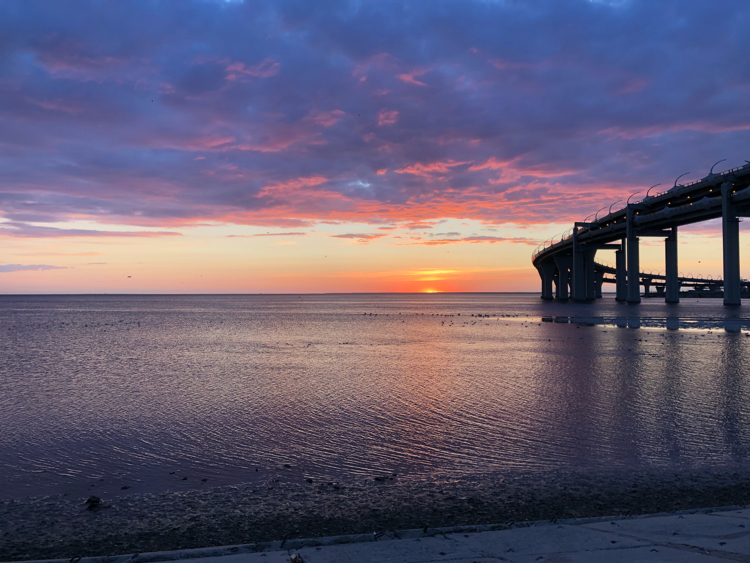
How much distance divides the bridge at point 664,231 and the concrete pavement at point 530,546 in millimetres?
91350

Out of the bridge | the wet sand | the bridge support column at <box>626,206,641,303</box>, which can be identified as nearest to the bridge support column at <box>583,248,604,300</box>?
the bridge

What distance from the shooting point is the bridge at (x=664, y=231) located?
84250 millimetres

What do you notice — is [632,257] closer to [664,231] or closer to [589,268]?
[664,231]

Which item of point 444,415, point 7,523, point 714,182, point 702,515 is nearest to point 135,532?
point 7,523

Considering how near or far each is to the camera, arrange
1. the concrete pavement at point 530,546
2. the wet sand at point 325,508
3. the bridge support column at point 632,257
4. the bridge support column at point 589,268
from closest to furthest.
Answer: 1. the concrete pavement at point 530,546
2. the wet sand at point 325,508
3. the bridge support column at point 632,257
4. the bridge support column at point 589,268

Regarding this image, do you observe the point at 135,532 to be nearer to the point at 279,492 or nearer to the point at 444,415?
the point at 279,492

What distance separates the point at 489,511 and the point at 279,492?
352 centimetres

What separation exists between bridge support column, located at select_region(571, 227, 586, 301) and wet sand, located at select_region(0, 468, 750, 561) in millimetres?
149564

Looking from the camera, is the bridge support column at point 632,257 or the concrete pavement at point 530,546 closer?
the concrete pavement at point 530,546

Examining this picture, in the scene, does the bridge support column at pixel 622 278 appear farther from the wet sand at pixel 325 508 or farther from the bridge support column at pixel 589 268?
the wet sand at pixel 325 508

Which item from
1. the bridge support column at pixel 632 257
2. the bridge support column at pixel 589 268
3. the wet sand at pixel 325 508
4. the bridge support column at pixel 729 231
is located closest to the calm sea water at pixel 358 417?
the wet sand at pixel 325 508

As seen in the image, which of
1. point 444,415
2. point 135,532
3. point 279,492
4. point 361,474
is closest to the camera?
point 135,532

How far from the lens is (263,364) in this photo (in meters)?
28.3

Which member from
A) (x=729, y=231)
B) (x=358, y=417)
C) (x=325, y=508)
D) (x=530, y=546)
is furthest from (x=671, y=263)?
(x=530, y=546)
